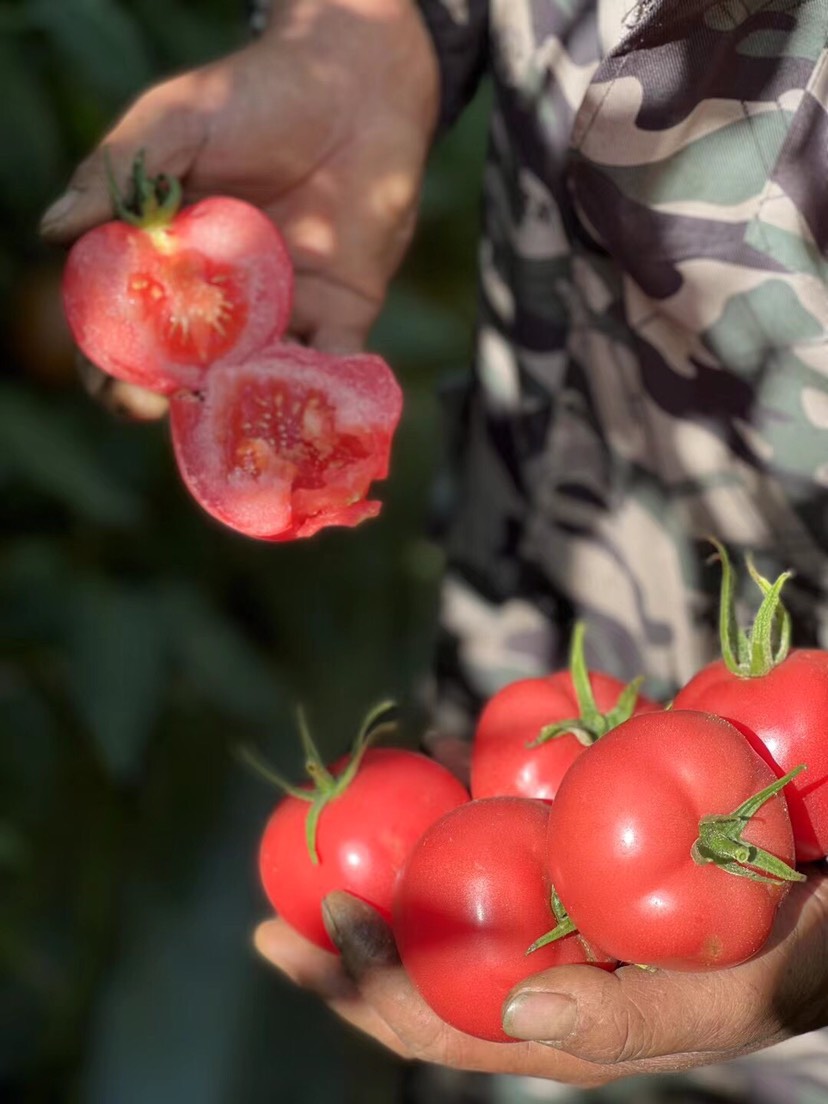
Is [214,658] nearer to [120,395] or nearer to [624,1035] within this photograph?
[120,395]

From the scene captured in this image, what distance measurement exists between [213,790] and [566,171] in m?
1.45

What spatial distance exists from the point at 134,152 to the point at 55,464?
0.72 meters

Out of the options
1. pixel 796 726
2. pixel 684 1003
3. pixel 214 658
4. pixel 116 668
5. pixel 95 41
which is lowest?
pixel 214 658

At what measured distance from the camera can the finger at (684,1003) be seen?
0.80 metres

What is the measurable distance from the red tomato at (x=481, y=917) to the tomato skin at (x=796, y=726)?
0.53ft

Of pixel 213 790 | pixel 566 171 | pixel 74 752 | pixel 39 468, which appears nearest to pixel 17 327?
pixel 39 468

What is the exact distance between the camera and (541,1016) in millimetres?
796

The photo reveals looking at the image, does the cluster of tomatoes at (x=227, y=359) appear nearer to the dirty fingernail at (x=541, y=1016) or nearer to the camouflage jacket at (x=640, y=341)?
the camouflage jacket at (x=640, y=341)

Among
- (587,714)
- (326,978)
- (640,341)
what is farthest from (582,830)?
(640,341)

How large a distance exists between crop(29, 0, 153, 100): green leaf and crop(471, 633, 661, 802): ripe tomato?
48.6 inches

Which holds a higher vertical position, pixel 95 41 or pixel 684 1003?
pixel 95 41

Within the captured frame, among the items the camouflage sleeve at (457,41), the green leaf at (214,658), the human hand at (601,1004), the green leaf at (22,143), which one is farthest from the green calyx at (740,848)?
the green leaf at (22,143)

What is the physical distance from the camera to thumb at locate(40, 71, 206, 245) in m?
1.15

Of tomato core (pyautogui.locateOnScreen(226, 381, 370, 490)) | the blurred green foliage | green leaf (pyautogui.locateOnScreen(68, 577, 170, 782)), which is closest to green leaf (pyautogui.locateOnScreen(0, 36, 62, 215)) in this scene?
the blurred green foliage
